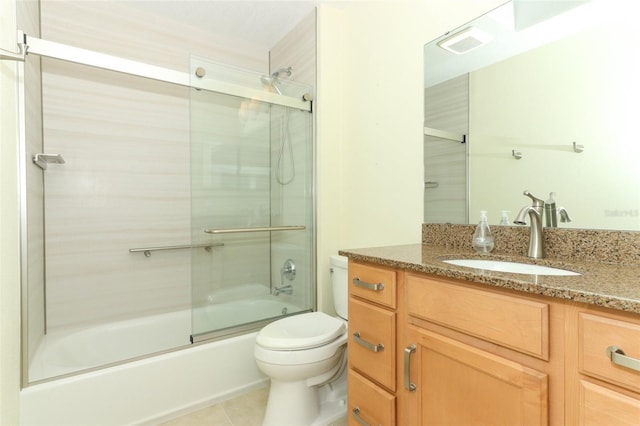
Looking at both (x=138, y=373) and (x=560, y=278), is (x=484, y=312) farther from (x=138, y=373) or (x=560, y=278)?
(x=138, y=373)

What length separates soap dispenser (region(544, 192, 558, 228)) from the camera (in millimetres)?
1162

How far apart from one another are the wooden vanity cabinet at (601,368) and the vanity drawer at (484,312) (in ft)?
0.19

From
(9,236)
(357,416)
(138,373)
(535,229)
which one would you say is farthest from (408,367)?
(9,236)

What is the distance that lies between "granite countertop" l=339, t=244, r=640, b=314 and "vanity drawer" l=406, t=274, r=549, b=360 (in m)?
0.04

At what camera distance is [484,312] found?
828 mm

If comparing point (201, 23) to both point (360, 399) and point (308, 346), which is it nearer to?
point (308, 346)

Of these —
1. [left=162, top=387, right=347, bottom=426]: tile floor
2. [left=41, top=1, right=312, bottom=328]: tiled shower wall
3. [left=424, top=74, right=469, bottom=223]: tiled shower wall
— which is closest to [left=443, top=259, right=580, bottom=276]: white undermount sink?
[left=424, top=74, right=469, bottom=223]: tiled shower wall

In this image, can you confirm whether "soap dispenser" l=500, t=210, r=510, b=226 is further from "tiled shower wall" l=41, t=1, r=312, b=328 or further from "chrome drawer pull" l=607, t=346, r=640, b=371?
"tiled shower wall" l=41, t=1, r=312, b=328

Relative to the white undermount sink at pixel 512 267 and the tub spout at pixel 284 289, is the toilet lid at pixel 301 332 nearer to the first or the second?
the tub spout at pixel 284 289

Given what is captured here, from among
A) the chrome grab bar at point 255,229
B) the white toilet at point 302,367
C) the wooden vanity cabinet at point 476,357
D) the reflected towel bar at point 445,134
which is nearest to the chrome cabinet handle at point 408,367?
the wooden vanity cabinet at point 476,357

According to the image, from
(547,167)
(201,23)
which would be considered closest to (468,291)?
(547,167)

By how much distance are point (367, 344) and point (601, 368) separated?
0.71 metres

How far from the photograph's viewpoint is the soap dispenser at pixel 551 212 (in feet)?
3.81

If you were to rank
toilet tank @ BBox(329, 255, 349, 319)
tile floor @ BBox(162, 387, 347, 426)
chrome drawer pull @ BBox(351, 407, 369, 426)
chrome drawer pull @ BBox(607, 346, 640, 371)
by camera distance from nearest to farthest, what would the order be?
chrome drawer pull @ BBox(607, 346, 640, 371), chrome drawer pull @ BBox(351, 407, 369, 426), tile floor @ BBox(162, 387, 347, 426), toilet tank @ BBox(329, 255, 349, 319)
